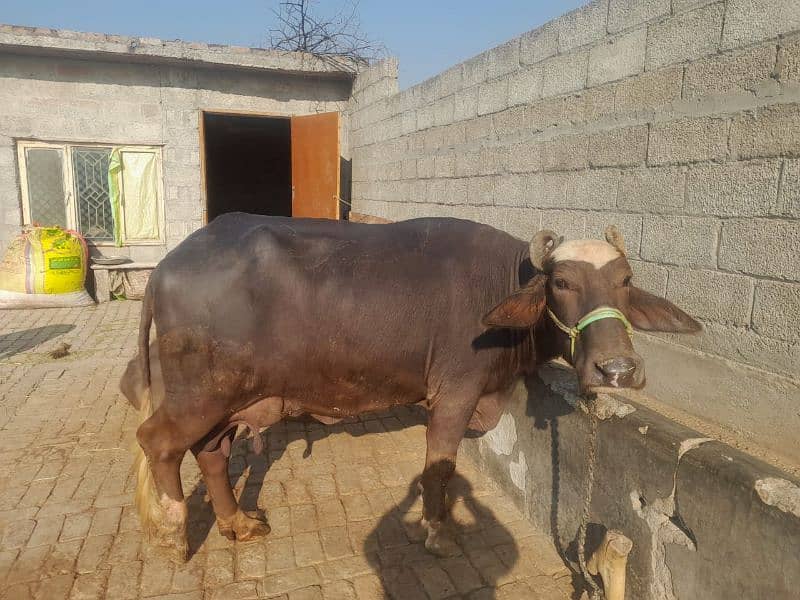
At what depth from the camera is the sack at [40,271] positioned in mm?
8391

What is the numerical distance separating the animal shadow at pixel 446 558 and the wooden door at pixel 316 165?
6.17m

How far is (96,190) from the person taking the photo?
31.0 ft

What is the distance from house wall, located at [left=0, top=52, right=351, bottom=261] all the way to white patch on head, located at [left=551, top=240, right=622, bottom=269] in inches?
323

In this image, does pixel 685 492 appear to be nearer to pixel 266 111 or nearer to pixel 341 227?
pixel 341 227

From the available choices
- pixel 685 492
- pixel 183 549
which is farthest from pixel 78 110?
pixel 685 492

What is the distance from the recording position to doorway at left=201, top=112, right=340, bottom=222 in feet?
30.4

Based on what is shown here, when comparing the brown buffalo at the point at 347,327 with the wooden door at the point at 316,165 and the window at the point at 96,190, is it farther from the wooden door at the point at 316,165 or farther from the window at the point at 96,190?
the window at the point at 96,190

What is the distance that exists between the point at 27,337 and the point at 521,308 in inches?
273

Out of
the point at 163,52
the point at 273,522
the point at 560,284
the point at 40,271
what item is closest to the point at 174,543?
the point at 273,522

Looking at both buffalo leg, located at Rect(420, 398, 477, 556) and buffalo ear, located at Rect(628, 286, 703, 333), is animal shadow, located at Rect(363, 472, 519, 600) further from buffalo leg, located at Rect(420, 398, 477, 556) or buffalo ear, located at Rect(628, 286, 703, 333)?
buffalo ear, located at Rect(628, 286, 703, 333)

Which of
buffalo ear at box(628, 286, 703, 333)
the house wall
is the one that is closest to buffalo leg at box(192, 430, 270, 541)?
buffalo ear at box(628, 286, 703, 333)

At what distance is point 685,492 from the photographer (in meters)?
2.29

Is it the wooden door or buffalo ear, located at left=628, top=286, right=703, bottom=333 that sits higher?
the wooden door

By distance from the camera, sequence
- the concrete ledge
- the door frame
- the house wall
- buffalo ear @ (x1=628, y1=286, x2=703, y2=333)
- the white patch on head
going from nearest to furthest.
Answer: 1. the concrete ledge
2. the white patch on head
3. buffalo ear @ (x1=628, y1=286, x2=703, y2=333)
4. the house wall
5. the door frame
